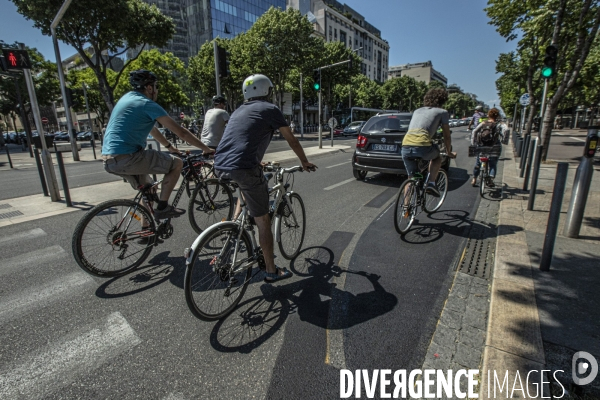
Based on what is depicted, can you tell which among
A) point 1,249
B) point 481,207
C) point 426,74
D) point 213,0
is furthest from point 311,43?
point 426,74

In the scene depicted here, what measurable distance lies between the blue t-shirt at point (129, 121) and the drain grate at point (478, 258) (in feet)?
12.1

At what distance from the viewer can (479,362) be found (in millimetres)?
2094

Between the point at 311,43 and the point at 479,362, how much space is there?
33.5 meters

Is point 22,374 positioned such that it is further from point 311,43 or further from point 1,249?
point 311,43

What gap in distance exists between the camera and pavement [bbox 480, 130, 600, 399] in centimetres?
198

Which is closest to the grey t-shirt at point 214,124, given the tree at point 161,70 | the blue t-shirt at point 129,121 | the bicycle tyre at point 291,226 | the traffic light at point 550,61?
the blue t-shirt at point 129,121

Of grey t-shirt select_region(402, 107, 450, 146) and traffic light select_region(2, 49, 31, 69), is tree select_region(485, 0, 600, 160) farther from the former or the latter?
traffic light select_region(2, 49, 31, 69)

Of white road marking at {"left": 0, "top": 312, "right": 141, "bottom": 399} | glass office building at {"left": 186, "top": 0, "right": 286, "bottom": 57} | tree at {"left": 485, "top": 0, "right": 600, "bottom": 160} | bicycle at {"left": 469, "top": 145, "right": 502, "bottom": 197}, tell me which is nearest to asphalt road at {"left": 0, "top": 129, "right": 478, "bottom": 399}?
white road marking at {"left": 0, "top": 312, "right": 141, "bottom": 399}

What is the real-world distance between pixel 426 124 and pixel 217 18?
66.7 m

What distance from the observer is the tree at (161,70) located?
32.2m

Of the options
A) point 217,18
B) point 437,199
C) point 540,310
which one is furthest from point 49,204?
point 217,18

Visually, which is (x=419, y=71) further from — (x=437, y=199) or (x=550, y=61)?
(x=437, y=199)

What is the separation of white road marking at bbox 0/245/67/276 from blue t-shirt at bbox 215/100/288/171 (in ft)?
9.15

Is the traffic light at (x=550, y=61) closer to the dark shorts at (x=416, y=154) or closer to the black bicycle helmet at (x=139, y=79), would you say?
the dark shorts at (x=416, y=154)
